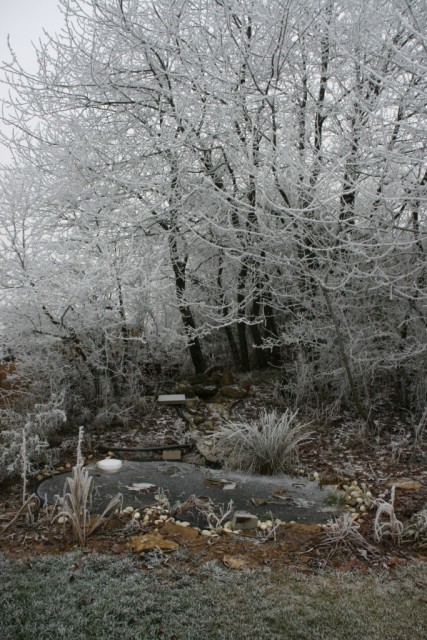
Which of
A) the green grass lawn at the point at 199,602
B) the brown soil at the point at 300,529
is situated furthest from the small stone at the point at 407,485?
the green grass lawn at the point at 199,602

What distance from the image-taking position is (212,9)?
5527mm

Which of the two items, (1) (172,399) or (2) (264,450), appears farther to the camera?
(1) (172,399)

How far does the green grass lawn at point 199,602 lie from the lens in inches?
104

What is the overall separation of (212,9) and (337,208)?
228 cm

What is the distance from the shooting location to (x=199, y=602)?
111 inches

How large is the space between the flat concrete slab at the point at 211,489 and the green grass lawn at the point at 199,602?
85 centimetres

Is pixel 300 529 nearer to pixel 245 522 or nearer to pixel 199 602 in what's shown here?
pixel 245 522

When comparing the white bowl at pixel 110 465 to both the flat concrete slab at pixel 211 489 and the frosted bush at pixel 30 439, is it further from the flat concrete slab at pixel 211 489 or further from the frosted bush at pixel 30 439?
the frosted bush at pixel 30 439

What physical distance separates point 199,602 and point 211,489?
5.49 feet

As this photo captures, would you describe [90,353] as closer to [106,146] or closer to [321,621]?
[106,146]

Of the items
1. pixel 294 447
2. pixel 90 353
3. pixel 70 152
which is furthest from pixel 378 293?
pixel 70 152

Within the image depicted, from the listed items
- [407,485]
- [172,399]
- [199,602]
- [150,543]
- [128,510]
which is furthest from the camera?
[172,399]

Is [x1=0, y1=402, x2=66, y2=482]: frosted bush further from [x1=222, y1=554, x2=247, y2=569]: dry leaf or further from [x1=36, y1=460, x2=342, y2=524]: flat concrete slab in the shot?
[x1=222, y1=554, x2=247, y2=569]: dry leaf

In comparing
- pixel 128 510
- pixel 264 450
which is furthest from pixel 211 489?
pixel 128 510
